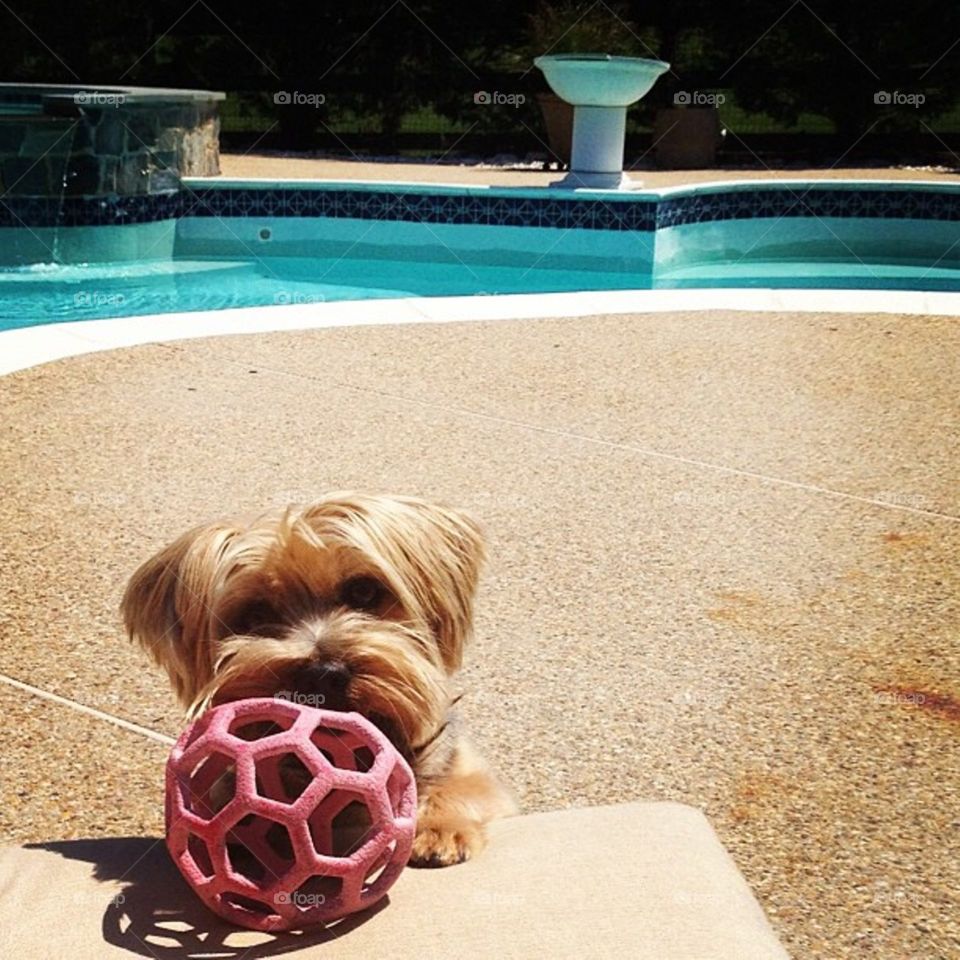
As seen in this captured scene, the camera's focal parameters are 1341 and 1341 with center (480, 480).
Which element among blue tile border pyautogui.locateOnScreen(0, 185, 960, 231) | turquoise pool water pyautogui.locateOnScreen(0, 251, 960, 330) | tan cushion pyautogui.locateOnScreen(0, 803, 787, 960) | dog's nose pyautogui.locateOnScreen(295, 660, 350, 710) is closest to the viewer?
tan cushion pyautogui.locateOnScreen(0, 803, 787, 960)

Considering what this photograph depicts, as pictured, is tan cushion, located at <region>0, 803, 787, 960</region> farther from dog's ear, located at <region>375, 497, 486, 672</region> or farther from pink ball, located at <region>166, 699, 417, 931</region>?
dog's ear, located at <region>375, 497, 486, 672</region>

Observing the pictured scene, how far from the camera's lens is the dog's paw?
8.54ft

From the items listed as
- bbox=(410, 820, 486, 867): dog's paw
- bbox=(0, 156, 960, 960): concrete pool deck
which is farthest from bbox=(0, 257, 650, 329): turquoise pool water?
bbox=(410, 820, 486, 867): dog's paw

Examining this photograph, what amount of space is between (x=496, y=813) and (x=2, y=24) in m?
22.9

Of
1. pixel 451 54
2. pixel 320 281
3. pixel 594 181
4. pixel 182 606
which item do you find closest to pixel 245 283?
pixel 320 281

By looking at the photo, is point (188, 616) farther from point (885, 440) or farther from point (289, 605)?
point (885, 440)

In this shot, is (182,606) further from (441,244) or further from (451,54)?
(451,54)

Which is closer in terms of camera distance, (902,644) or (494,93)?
(902,644)

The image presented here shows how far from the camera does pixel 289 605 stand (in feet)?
8.89

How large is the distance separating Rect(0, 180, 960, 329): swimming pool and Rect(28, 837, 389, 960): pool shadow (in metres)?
11.8

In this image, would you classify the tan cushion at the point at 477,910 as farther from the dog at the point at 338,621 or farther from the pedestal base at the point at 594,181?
the pedestal base at the point at 594,181

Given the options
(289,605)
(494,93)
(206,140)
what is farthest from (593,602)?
(494,93)

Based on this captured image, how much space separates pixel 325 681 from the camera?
252cm

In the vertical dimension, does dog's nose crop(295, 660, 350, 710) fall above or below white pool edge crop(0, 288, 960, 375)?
above
